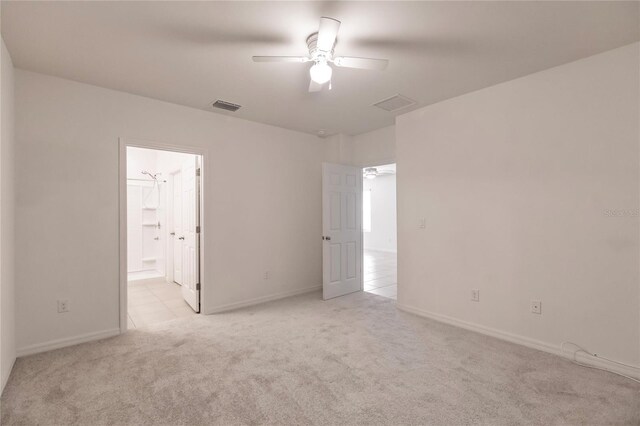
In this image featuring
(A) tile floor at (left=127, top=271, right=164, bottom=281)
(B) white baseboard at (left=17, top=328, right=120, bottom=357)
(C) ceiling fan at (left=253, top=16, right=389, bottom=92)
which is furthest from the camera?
(A) tile floor at (left=127, top=271, right=164, bottom=281)

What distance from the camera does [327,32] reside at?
1.87 m

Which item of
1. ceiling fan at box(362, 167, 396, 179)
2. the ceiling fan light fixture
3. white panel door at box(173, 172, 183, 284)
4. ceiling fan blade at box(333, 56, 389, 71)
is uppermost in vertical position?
ceiling fan at box(362, 167, 396, 179)

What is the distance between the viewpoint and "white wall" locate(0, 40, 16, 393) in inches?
85.7

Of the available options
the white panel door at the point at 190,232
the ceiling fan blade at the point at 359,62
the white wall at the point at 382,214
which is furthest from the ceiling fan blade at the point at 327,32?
the white wall at the point at 382,214

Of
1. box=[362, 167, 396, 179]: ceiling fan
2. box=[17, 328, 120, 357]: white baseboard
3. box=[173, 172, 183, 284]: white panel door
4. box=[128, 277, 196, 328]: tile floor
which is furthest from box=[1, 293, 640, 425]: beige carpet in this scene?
box=[362, 167, 396, 179]: ceiling fan

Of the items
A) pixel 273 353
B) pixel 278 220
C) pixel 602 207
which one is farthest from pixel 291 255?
pixel 602 207

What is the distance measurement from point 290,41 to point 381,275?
483 centimetres

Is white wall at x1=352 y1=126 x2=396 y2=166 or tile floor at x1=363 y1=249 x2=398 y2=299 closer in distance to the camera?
white wall at x1=352 y1=126 x2=396 y2=166

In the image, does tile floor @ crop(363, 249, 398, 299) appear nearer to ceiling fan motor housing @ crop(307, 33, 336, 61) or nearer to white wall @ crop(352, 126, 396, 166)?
white wall @ crop(352, 126, 396, 166)

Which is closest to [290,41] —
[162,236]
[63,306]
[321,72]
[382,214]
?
[321,72]

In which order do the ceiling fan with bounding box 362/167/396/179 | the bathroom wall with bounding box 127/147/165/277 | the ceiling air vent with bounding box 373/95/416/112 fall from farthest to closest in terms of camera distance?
the ceiling fan with bounding box 362/167/396/179, the bathroom wall with bounding box 127/147/165/277, the ceiling air vent with bounding box 373/95/416/112

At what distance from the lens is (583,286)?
2.56 m

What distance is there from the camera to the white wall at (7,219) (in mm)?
2176

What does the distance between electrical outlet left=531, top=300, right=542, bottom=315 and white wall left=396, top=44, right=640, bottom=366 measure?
4cm
